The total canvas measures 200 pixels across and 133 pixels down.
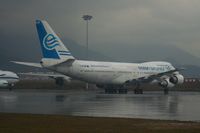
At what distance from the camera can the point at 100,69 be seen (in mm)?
56469

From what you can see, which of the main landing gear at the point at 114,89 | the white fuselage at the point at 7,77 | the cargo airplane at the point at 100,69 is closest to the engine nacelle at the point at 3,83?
the white fuselage at the point at 7,77

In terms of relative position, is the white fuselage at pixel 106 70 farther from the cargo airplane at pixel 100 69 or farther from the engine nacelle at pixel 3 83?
the engine nacelle at pixel 3 83

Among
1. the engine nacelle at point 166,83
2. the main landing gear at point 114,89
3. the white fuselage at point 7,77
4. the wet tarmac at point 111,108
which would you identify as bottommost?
the wet tarmac at point 111,108

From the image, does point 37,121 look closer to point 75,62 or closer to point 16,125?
point 16,125

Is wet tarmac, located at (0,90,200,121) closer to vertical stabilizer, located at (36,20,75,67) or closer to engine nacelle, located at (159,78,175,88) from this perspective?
vertical stabilizer, located at (36,20,75,67)

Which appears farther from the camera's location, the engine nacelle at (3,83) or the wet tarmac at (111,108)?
the engine nacelle at (3,83)

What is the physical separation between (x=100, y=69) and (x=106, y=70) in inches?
48.5

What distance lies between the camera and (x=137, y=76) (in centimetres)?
6053

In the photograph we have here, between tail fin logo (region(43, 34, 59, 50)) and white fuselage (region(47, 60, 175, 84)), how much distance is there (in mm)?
2519

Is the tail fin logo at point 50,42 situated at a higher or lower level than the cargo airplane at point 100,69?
higher

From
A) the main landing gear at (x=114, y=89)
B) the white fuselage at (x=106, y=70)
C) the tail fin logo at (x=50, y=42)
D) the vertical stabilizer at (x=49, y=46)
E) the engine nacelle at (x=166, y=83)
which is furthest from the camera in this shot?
the main landing gear at (x=114, y=89)

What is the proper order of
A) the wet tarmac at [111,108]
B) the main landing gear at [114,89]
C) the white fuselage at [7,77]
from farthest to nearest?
the white fuselage at [7,77] < the main landing gear at [114,89] < the wet tarmac at [111,108]

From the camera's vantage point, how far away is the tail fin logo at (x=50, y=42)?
2046 inches

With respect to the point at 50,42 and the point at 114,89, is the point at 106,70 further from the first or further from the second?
the point at 50,42
